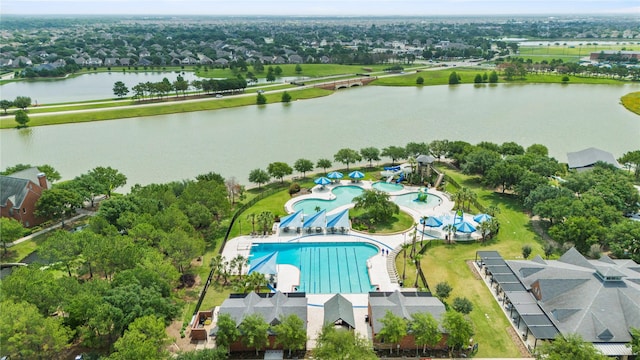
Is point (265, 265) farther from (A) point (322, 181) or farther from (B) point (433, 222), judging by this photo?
(A) point (322, 181)

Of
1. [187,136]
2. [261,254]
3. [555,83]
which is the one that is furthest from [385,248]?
[555,83]

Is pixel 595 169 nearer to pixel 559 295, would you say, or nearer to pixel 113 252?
pixel 559 295

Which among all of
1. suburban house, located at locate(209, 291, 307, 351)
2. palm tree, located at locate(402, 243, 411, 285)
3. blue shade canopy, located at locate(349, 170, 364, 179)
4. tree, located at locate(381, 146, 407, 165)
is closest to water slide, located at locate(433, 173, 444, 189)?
tree, located at locate(381, 146, 407, 165)

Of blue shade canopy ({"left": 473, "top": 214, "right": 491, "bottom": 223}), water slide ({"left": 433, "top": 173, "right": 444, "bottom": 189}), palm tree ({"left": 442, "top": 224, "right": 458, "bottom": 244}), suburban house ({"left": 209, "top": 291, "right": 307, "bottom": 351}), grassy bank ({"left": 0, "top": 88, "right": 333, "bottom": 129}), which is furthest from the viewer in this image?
grassy bank ({"left": 0, "top": 88, "right": 333, "bottom": 129})

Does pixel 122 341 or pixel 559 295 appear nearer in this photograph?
pixel 122 341

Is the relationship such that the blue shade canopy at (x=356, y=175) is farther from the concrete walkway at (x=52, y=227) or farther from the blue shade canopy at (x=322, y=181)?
the concrete walkway at (x=52, y=227)

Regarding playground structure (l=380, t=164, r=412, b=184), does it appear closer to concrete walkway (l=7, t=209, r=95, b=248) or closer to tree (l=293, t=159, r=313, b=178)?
tree (l=293, t=159, r=313, b=178)
